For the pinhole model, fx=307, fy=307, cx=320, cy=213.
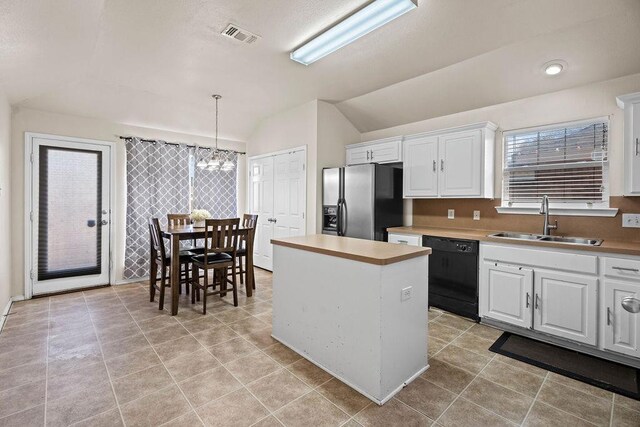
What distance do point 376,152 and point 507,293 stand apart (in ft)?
7.59

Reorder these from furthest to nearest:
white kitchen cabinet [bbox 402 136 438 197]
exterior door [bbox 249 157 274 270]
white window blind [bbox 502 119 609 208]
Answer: exterior door [bbox 249 157 274 270] → white kitchen cabinet [bbox 402 136 438 197] → white window blind [bbox 502 119 609 208]

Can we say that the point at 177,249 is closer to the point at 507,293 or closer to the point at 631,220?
the point at 507,293

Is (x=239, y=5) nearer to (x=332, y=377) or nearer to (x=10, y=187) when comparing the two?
(x=332, y=377)

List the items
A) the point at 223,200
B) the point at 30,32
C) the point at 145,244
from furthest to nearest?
the point at 223,200
the point at 145,244
the point at 30,32

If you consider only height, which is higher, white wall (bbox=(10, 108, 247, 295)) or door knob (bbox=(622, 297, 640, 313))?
white wall (bbox=(10, 108, 247, 295))

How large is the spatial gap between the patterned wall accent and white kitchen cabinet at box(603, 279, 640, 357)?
16.8 ft

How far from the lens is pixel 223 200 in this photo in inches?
220

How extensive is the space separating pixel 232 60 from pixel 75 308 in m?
3.32

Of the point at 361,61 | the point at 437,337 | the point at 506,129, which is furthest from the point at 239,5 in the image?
the point at 437,337

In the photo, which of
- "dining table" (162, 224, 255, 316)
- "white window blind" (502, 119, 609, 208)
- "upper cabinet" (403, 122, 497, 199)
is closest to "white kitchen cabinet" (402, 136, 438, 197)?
"upper cabinet" (403, 122, 497, 199)

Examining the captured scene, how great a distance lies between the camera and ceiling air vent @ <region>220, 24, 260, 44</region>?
8.79ft

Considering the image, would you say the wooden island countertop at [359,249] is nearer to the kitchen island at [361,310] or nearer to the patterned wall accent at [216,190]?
the kitchen island at [361,310]

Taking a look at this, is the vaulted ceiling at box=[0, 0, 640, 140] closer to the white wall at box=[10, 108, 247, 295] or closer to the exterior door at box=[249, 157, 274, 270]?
the white wall at box=[10, 108, 247, 295]

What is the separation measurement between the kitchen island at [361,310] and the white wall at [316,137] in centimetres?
190
